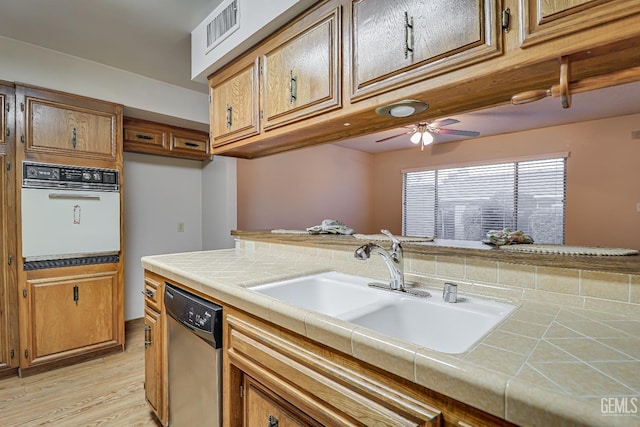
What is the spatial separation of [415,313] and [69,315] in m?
2.68

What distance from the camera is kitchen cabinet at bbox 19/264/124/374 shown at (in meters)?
2.25

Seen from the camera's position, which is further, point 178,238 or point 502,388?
point 178,238

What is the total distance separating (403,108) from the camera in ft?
3.89

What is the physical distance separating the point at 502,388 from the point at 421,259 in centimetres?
75

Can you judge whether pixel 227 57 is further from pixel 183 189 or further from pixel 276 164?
pixel 276 164

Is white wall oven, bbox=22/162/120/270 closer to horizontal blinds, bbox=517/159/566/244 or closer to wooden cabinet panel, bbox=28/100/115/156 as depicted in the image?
wooden cabinet panel, bbox=28/100/115/156

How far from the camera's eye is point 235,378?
1.13 meters

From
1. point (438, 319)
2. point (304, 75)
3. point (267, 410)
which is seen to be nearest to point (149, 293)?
point (267, 410)

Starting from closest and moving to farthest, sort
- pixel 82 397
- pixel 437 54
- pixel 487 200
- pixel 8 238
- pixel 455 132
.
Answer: pixel 437 54 < pixel 82 397 < pixel 8 238 < pixel 455 132 < pixel 487 200

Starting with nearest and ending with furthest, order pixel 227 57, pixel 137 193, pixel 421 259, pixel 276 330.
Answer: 1. pixel 276 330
2. pixel 421 259
3. pixel 227 57
4. pixel 137 193

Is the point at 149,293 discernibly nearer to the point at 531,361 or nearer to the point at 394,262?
the point at 394,262

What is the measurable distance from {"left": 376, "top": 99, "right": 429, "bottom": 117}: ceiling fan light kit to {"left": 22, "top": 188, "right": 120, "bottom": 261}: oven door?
2.37 m

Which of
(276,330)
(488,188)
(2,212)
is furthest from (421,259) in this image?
(488,188)

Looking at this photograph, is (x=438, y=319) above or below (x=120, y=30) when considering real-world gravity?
below
